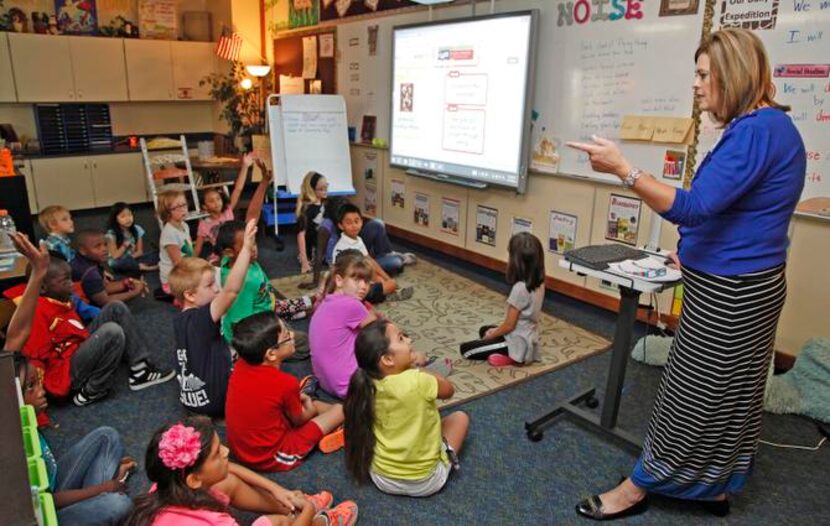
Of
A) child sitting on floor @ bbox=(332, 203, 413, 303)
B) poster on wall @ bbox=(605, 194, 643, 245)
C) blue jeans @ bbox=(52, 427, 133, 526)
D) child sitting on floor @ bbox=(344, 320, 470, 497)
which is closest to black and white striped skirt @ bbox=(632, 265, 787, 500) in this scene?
child sitting on floor @ bbox=(344, 320, 470, 497)

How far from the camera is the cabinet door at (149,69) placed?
6.31 m

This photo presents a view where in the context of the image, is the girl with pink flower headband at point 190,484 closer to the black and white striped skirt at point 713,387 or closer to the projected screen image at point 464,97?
the black and white striped skirt at point 713,387

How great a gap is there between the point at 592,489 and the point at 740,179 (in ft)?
3.93

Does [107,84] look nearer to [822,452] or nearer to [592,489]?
[592,489]

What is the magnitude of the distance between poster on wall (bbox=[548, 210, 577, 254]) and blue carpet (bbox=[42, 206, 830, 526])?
1.09m

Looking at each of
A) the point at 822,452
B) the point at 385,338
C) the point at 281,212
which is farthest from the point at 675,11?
the point at 281,212

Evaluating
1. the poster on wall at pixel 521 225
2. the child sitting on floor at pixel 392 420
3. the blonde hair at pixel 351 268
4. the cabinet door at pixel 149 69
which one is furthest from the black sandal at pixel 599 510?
the cabinet door at pixel 149 69

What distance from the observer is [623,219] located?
11.7ft

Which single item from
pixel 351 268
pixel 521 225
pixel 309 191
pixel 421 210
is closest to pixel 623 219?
pixel 521 225

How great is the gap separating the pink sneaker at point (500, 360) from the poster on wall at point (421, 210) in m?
2.22

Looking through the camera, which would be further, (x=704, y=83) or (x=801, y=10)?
(x=801, y=10)

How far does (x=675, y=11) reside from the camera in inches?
124

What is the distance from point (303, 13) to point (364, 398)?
5.38 meters

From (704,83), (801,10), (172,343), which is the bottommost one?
(172,343)
